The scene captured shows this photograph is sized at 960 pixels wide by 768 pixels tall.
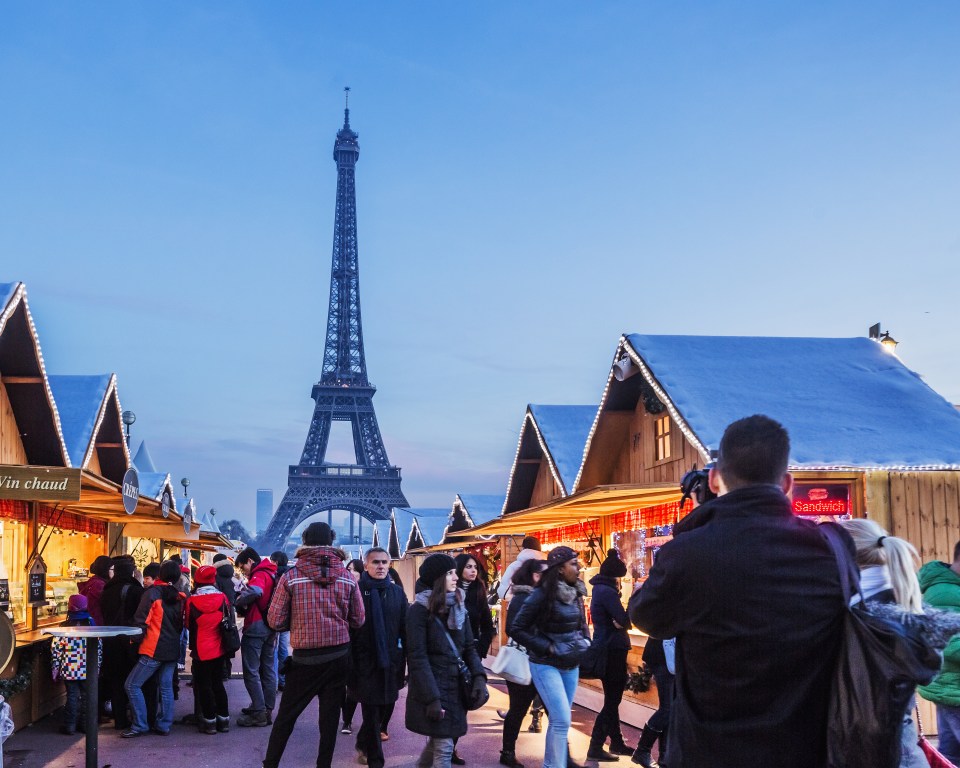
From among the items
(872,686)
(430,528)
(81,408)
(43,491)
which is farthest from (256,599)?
(430,528)

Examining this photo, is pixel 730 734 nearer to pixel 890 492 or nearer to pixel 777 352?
pixel 890 492

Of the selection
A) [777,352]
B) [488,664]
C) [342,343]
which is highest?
[342,343]

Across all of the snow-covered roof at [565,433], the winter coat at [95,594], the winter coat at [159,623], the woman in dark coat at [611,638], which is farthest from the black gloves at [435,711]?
the snow-covered roof at [565,433]

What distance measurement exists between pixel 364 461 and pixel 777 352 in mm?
64656

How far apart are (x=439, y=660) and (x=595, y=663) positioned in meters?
2.08

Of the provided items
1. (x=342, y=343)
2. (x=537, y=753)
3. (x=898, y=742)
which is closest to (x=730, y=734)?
(x=898, y=742)

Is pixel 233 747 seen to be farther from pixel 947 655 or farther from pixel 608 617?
pixel 947 655

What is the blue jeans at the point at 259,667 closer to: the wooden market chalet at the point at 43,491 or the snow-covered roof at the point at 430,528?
the wooden market chalet at the point at 43,491

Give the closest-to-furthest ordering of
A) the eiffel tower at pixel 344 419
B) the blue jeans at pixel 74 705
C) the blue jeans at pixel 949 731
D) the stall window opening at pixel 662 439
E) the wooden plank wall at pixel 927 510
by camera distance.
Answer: the blue jeans at pixel 949 731 → the wooden plank wall at pixel 927 510 → the blue jeans at pixel 74 705 → the stall window opening at pixel 662 439 → the eiffel tower at pixel 344 419

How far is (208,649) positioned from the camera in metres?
10.5

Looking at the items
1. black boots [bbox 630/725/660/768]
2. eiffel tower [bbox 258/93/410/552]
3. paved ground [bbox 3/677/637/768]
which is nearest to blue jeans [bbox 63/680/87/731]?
paved ground [bbox 3/677/637/768]

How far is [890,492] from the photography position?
1045cm

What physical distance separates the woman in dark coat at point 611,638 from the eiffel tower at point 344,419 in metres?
59.2

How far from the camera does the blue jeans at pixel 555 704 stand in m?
7.25
